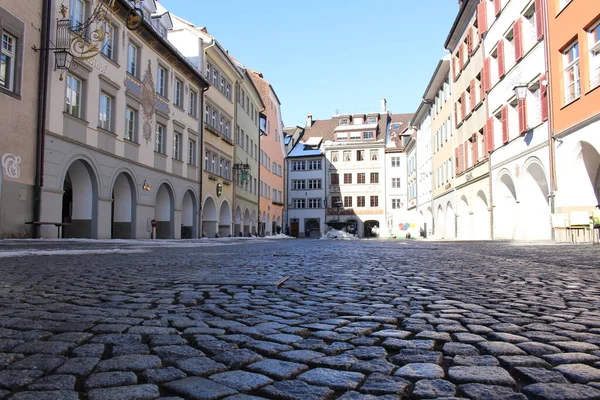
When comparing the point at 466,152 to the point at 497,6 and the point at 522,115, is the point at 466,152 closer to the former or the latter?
the point at 497,6

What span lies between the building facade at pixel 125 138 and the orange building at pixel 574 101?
1603cm

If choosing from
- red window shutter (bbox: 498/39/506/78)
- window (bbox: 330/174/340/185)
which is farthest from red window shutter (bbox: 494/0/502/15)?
window (bbox: 330/174/340/185)

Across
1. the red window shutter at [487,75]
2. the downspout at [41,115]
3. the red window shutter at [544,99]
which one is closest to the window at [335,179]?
the red window shutter at [487,75]

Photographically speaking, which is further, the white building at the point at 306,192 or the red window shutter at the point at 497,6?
the white building at the point at 306,192

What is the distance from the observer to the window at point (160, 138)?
80.8 feet

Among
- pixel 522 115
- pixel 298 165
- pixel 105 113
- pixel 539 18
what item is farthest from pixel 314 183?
pixel 539 18

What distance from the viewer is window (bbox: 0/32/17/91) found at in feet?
47.5

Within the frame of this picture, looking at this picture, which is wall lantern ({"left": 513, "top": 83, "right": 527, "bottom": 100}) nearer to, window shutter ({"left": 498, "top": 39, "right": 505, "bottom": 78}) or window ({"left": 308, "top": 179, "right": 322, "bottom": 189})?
window shutter ({"left": 498, "top": 39, "right": 505, "bottom": 78})

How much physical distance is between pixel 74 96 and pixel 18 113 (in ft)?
10.2

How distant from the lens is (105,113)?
65.3 ft

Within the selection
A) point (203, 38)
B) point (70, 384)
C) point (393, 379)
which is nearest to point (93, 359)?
point (70, 384)

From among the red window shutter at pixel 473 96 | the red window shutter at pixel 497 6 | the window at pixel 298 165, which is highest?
the red window shutter at pixel 497 6

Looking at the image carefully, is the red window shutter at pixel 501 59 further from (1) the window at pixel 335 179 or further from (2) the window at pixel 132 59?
(1) the window at pixel 335 179

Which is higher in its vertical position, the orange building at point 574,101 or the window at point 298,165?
the window at point 298,165
